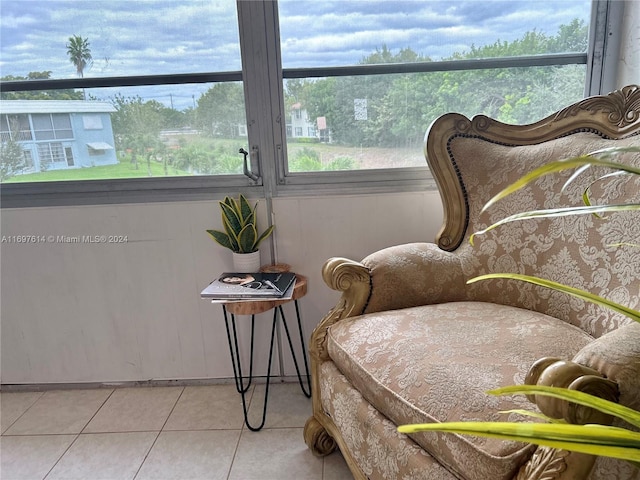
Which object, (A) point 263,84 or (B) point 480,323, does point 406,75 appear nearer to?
(A) point 263,84

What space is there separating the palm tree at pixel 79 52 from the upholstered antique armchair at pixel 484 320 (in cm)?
127

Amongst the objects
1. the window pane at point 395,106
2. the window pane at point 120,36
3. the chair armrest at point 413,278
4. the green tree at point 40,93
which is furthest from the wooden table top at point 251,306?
the green tree at point 40,93

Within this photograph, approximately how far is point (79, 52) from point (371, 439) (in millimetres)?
1740

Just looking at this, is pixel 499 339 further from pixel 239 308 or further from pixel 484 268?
pixel 239 308

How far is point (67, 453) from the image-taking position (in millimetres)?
1600

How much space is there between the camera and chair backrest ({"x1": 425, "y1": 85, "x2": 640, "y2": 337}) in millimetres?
1185

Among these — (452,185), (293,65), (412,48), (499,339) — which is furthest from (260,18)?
(499,339)

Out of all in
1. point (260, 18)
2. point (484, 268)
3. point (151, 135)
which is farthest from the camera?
point (151, 135)

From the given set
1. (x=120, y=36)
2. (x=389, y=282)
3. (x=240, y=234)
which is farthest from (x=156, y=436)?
(x=120, y=36)

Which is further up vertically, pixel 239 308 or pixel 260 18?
pixel 260 18

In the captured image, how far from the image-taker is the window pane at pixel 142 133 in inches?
70.9

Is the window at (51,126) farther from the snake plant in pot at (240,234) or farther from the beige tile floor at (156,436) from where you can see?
the beige tile floor at (156,436)

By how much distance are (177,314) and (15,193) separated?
83 cm

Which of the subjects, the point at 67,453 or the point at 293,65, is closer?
the point at 67,453
